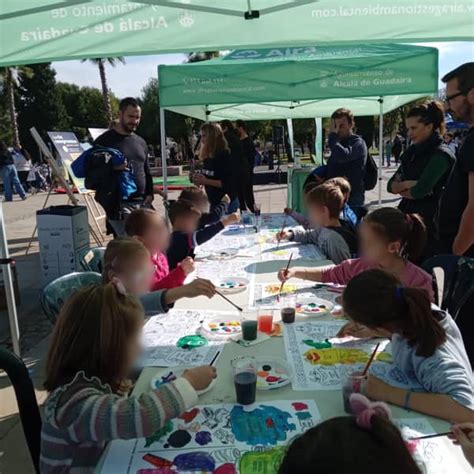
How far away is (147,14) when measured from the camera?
2619 mm

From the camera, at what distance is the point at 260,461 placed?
1.18 m

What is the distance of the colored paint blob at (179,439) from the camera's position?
1.27 metres

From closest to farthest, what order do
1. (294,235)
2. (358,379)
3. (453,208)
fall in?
(358,379) → (453,208) → (294,235)

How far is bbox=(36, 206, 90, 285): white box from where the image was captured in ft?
17.7

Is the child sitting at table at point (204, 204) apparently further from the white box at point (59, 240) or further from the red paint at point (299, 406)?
the red paint at point (299, 406)

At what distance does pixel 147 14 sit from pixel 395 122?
36180mm

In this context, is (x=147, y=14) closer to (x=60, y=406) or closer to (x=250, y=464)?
(x=60, y=406)

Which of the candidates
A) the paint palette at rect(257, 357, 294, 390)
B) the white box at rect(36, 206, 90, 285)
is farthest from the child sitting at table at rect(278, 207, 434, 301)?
the white box at rect(36, 206, 90, 285)

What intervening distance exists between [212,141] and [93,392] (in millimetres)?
4149

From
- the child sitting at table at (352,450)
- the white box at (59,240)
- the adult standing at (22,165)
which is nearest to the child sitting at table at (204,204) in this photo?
the white box at (59,240)

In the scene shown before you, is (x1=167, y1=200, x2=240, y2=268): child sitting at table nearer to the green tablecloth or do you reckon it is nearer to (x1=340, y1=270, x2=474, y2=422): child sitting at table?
(x1=340, y1=270, x2=474, y2=422): child sitting at table

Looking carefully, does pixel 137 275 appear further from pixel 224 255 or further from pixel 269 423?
pixel 224 255

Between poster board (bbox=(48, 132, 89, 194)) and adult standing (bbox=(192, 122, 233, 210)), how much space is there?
2.59 m

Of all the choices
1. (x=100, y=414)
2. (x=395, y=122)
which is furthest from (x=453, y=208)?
(x=395, y=122)
